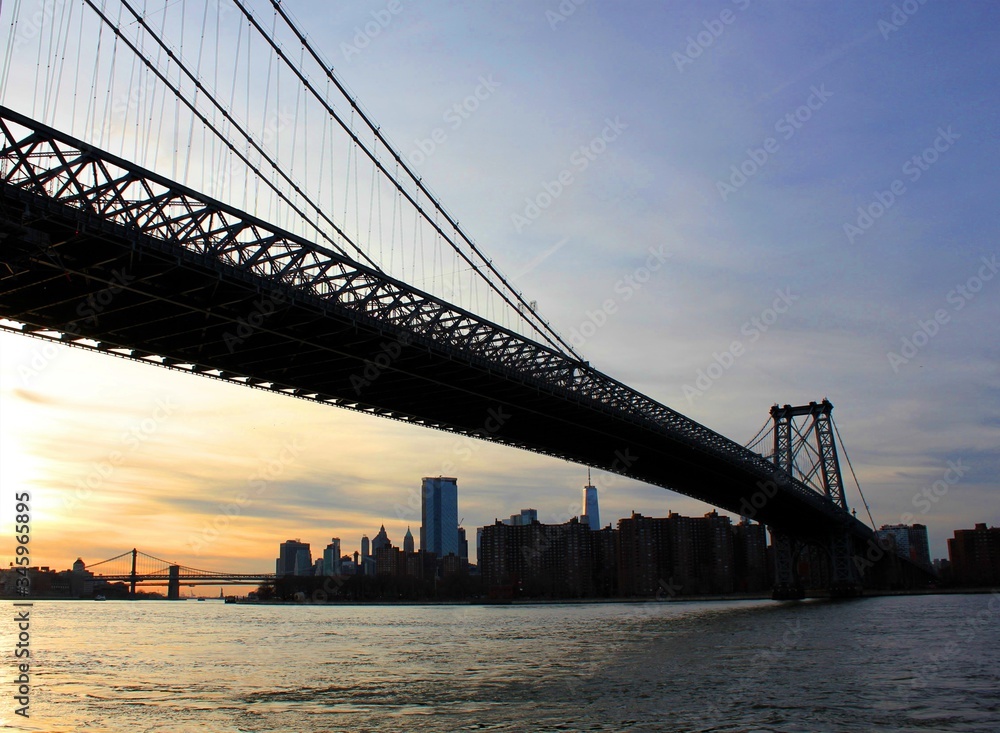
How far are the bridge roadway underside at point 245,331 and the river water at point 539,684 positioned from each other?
11.7m

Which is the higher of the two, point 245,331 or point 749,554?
point 245,331

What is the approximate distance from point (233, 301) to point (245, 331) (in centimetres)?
315

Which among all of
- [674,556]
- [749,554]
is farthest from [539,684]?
[749,554]

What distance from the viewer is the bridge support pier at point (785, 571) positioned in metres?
98.4

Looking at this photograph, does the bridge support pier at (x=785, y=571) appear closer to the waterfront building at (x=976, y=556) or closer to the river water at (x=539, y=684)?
the river water at (x=539, y=684)

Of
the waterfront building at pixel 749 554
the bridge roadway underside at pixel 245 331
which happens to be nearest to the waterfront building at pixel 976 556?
the waterfront building at pixel 749 554

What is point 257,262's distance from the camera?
31219 mm

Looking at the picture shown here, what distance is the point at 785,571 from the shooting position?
99562 millimetres

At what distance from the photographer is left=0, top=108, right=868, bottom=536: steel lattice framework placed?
25.6 metres

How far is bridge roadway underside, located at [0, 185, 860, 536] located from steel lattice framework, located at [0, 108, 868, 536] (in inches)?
2.5

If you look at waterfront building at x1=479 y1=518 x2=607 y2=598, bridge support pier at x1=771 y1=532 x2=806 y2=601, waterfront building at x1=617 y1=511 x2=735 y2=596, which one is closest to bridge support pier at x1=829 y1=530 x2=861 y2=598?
bridge support pier at x1=771 y1=532 x2=806 y2=601

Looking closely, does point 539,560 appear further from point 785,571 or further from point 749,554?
point 785,571

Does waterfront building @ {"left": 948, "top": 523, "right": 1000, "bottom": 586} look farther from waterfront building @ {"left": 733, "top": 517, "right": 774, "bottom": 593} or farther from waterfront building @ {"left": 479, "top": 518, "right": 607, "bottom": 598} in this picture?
waterfront building @ {"left": 479, "top": 518, "right": 607, "bottom": 598}

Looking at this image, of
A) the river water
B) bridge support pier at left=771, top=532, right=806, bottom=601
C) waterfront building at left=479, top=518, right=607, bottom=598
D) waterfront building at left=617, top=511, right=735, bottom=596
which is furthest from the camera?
waterfront building at left=479, top=518, right=607, bottom=598
